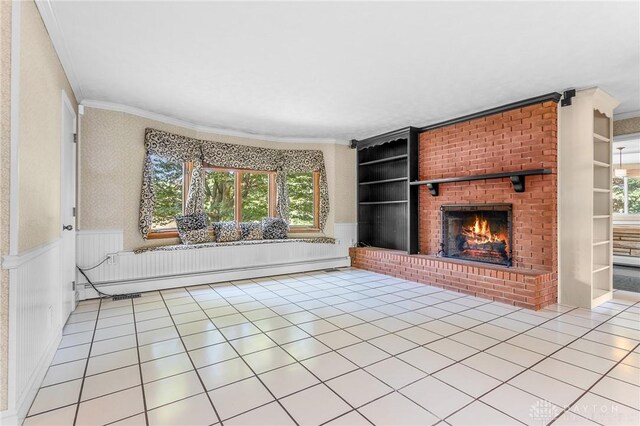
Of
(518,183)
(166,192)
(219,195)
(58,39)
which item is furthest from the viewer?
(219,195)

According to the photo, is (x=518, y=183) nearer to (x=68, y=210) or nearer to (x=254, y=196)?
(x=254, y=196)

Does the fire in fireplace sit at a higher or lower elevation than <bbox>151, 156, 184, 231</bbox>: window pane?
lower

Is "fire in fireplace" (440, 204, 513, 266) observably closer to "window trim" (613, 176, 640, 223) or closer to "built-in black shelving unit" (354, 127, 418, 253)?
"built-in black shelving unit" (354, 127, 418, 253)

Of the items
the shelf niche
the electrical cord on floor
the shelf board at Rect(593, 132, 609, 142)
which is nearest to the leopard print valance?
the electrical cord on floor

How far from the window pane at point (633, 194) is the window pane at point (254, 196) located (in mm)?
9120

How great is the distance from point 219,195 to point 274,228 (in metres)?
1.10

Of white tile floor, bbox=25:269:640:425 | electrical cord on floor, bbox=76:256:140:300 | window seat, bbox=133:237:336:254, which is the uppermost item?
window seat, bbox=133:237:336:254

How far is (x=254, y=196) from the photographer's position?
5.79m

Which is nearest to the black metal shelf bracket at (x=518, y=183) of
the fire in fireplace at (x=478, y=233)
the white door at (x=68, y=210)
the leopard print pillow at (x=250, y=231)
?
the fire in fireplace at (x=478, y=233)

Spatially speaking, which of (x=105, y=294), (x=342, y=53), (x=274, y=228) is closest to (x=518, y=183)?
(x=342, y=53)

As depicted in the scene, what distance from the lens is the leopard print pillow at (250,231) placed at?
5.40m

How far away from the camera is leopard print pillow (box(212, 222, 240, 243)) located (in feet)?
16.8

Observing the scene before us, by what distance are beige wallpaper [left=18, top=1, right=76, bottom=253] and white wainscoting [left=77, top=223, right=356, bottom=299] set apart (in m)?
1.35

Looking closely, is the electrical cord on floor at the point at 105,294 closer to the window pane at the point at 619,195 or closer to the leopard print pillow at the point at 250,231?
the leopard print pillow at the point at 250,231
